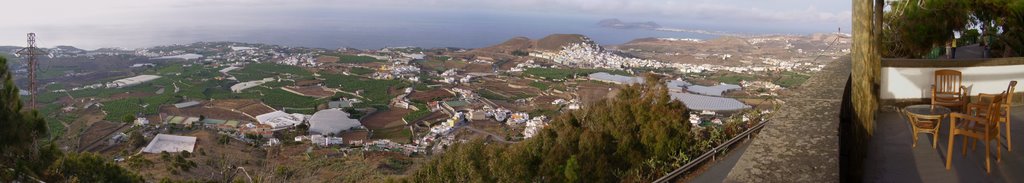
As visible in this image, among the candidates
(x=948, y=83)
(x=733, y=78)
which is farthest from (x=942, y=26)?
(x=733, y=78)

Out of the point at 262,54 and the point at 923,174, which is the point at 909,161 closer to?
the point at 923,174

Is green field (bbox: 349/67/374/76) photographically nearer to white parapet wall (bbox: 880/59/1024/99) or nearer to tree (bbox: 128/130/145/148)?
tree (bbox: 128/130/145/148)

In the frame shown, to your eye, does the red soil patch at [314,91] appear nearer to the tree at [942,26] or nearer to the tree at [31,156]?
the tree at [31,156]

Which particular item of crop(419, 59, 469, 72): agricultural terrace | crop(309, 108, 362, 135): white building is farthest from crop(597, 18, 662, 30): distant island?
crop(309, 108, 362, 135): white building

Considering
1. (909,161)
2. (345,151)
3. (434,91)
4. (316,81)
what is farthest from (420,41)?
(909,161)

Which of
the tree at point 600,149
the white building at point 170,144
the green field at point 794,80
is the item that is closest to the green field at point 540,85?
the green field at point 794,80

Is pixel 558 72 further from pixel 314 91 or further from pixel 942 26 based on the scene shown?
pixel 942 26
